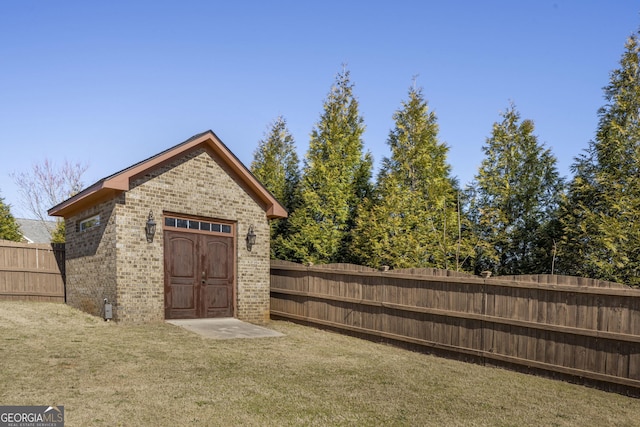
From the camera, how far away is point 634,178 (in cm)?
1298

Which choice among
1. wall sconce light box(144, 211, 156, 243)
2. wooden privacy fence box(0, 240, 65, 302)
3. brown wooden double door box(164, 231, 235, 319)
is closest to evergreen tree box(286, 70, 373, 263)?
brown wooden double door box(164, 231, 235, 319)

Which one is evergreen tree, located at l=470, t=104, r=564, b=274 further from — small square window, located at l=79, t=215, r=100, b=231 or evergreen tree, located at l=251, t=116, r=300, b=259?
small square window, located at l=79, t=215, r=100, b=231

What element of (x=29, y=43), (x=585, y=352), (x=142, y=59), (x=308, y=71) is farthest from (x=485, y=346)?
(x=29, y=43)

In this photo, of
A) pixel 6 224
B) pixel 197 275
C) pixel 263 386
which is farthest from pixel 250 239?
pixel 6 224

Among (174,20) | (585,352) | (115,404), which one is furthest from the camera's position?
(174,20)

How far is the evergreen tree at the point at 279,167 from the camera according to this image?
853 inches

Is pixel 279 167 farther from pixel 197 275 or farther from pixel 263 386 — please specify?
pixel 263 386

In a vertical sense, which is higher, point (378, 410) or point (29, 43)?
point (29, 43)

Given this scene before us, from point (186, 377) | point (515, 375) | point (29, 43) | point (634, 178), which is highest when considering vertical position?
point (29, 43)

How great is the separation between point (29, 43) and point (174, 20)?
523 centimetres

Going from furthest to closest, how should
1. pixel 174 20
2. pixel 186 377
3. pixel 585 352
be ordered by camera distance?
pixel 174 20 < pixel 585 352 < pixel 186 377

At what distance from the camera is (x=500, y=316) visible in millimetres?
8352

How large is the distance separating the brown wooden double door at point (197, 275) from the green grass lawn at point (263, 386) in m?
2.20

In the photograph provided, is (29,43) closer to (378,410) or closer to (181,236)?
(181,236)
